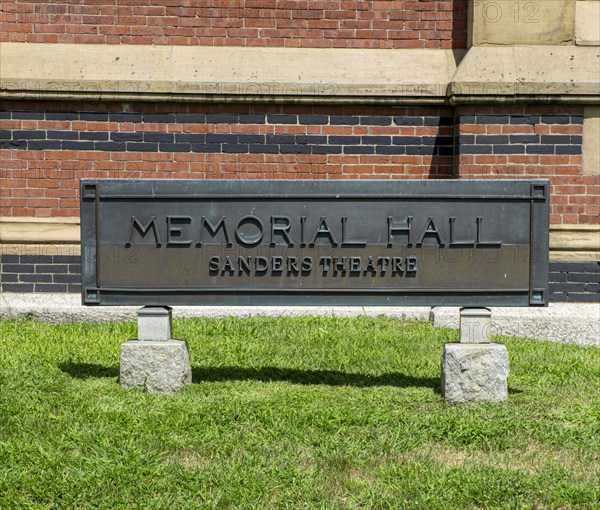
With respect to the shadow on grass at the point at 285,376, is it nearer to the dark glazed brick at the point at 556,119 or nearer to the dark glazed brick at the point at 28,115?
the dark glazed brick at the point at 28,115

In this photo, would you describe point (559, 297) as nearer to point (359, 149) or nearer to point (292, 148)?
point (359, 149)

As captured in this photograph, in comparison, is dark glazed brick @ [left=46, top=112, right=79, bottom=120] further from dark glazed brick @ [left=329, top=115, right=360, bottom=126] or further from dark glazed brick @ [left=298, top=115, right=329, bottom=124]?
dark glazed brick @ [left=329, top=115, right=360, bottom=126]

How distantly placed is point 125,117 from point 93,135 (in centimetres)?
34

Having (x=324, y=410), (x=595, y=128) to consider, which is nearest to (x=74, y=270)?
(x=324, y=410)

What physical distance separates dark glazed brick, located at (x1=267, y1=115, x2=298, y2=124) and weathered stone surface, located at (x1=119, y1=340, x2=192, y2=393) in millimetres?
3192

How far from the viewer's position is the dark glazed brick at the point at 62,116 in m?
7.71

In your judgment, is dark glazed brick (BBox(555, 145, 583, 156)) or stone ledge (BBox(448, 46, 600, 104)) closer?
stone ledge (BBox(448, 46, 600, 104))

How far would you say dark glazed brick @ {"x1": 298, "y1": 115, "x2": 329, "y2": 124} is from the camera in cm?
777

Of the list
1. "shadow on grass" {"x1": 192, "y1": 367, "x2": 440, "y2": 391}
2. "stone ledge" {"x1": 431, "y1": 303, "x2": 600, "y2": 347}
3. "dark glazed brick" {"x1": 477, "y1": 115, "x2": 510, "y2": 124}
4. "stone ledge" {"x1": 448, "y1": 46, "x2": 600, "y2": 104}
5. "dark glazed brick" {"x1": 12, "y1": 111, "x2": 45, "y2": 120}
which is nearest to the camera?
"shadow on grass" {"x1": 192, "y1": 367, "x2": 440, "y2": 391}

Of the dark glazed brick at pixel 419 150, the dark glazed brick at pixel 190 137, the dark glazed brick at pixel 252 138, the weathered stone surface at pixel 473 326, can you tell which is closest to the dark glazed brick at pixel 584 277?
the dark glazed brick at pixel 419 150

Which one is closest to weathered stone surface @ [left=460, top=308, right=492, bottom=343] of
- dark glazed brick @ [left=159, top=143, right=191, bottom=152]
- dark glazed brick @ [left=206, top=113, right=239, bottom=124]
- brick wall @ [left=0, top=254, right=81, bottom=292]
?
dark glazed brick @ [left=206, top=113, right=239, bottom=124]

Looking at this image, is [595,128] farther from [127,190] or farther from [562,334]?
[127,190]

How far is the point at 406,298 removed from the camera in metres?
5.24

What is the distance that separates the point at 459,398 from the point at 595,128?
357 centimetres
